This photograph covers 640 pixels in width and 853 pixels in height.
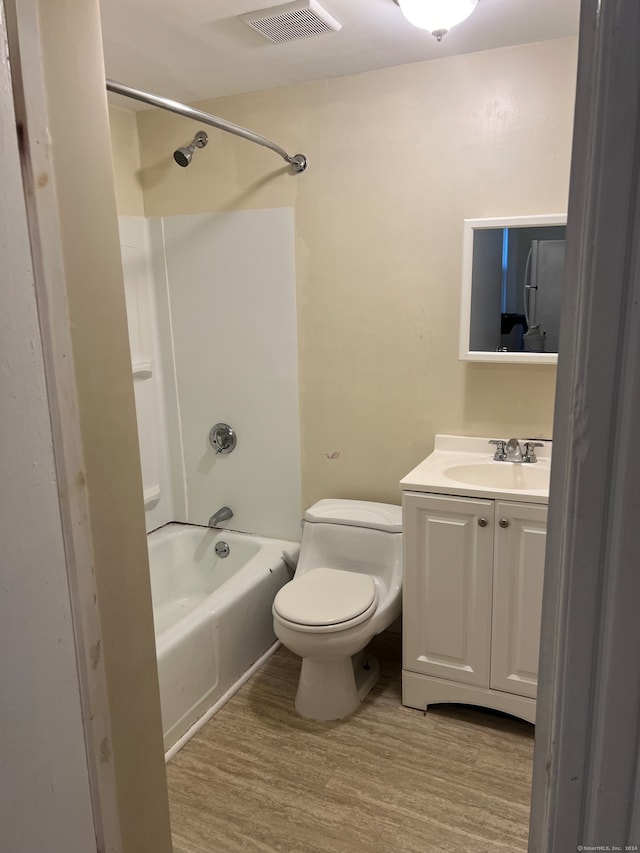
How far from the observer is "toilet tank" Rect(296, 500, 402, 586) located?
2436 millimetres

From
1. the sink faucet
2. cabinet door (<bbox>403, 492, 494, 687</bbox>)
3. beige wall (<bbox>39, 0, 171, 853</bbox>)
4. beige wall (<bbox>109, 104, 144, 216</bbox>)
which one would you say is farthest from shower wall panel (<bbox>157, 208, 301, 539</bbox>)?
beige wall (<bbox>39, 0, 171, 853</bbox>)

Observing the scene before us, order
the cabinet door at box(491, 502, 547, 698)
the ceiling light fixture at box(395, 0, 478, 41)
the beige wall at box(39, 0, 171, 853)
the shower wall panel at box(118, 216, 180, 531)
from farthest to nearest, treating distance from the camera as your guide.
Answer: the shower wall panel at box(118, 216, 180, 531), the cabinet door at box(491, 502, 547, 698), the ceiling light fixture at box(395, 0, 478, 41), the beige wall at box(39, 0, 171, 853)

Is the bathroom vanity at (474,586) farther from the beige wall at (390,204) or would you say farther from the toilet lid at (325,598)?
the beige wall at (390,204)

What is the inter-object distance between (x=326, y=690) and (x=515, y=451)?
3.69 ft

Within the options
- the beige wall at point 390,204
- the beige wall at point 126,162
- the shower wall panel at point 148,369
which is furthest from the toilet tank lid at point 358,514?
the beige wall at point 126,162

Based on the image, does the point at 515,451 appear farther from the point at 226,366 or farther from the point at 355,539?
the point at 226,366

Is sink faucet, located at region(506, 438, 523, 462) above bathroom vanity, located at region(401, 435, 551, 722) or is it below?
above

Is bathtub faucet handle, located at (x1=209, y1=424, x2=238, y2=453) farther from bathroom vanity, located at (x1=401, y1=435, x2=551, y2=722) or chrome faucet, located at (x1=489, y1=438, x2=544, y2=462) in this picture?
chrome faucet, located at (x1=489, y1=438, x2=544, y2=462)

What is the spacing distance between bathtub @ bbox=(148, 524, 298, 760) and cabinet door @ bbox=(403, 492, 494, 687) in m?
0.68

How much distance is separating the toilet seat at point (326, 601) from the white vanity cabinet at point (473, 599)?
0.55 feet

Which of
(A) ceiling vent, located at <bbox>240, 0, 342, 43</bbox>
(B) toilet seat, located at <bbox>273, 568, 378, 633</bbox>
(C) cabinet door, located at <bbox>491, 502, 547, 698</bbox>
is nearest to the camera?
(A) ceiling vent, located at <bbox>240, 0, 342, 43</bbox>

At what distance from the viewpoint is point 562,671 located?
0.51m

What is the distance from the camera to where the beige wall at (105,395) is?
0.94 m

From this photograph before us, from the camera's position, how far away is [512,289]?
2.27m
